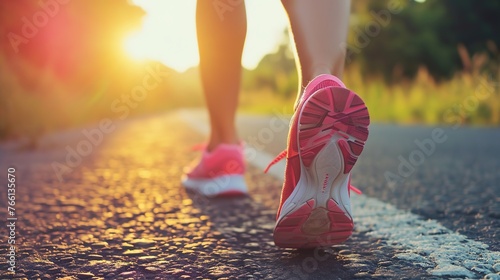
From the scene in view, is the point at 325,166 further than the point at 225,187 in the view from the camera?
No

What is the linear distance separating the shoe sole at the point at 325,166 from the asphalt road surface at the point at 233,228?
7 cm

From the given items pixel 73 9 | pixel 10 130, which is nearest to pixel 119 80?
pixel 73 9

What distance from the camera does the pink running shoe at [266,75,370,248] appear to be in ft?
4.33

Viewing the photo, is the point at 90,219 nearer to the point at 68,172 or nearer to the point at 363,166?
the point at 68,172

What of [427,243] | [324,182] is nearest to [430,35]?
[427,243]

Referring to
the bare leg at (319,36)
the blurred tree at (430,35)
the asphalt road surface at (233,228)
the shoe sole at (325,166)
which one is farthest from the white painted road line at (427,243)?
the blurred tree at (430,35)

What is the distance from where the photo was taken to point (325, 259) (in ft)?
4.54

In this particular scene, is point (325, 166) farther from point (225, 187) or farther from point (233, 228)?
point (225, 187)

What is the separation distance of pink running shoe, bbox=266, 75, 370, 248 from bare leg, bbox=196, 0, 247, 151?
95 cm

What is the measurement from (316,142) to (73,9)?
13124 mm

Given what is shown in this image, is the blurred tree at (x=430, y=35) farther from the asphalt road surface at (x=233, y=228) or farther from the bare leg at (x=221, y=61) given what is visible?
the bare leg at (x=221, y=61)

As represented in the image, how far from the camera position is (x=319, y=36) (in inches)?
60.2

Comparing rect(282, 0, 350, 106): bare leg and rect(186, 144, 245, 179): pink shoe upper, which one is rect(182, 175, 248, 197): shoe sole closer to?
rect(186, 144, 245, 179): pink shoe upper

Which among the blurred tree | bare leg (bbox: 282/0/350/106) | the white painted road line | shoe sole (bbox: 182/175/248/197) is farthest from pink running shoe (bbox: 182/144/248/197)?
the blurred tree
